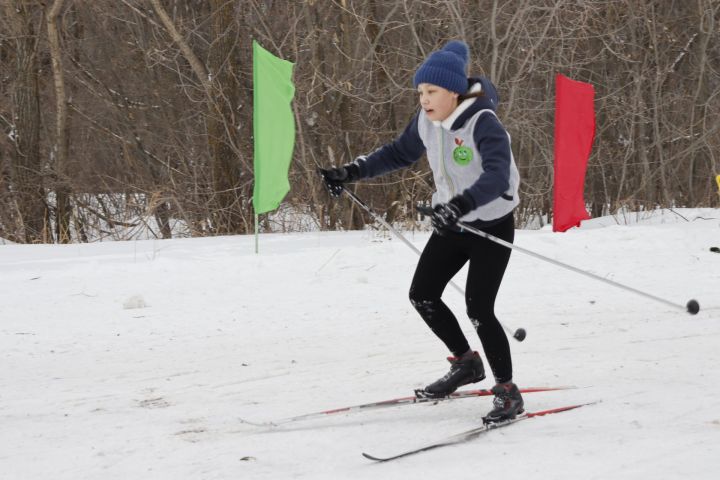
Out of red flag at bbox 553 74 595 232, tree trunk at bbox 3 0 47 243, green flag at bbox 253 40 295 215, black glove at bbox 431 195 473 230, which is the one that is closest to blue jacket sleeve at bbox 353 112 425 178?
black glove at bbox 431 195 473 230

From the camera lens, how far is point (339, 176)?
4.03 m

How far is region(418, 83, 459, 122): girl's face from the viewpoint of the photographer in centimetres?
354

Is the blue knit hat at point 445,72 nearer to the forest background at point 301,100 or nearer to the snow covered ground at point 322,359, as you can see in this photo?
the snow covered ground at point 322,359

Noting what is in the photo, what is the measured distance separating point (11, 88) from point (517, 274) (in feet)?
35.6

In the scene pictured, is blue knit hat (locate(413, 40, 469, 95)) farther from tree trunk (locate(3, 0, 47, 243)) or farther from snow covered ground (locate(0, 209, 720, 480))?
tree trunk (locate(3, 0, 47, 243))

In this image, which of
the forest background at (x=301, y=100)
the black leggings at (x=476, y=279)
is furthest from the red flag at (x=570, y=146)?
the black leggings at (x=476, y=279)

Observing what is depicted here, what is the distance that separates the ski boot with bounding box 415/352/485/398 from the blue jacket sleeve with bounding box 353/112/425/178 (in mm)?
969

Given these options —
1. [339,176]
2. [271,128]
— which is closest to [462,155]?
[339,176]

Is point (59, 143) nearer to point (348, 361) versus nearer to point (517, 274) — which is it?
point (517, 274)

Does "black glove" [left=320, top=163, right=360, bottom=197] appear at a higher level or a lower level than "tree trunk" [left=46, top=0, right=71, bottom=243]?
lower

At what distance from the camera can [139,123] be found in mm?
16375

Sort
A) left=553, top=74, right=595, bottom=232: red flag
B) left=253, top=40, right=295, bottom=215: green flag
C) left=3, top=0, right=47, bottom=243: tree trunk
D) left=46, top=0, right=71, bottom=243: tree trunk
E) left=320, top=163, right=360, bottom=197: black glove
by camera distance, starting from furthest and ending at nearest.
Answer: left=46, top=0, right=71, bottom=243: tree trunk → left=3, top=0, right=47, bottom=243: tree trunk → left=553, top=74, right=595, bottom=232: red flag → left=253, top=40, right=295, bottom=215: green flag → left=320, top=163, right=360, bottom=197: black glove

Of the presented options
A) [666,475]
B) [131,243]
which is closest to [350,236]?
[131,243]

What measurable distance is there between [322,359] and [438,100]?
6.62ft
